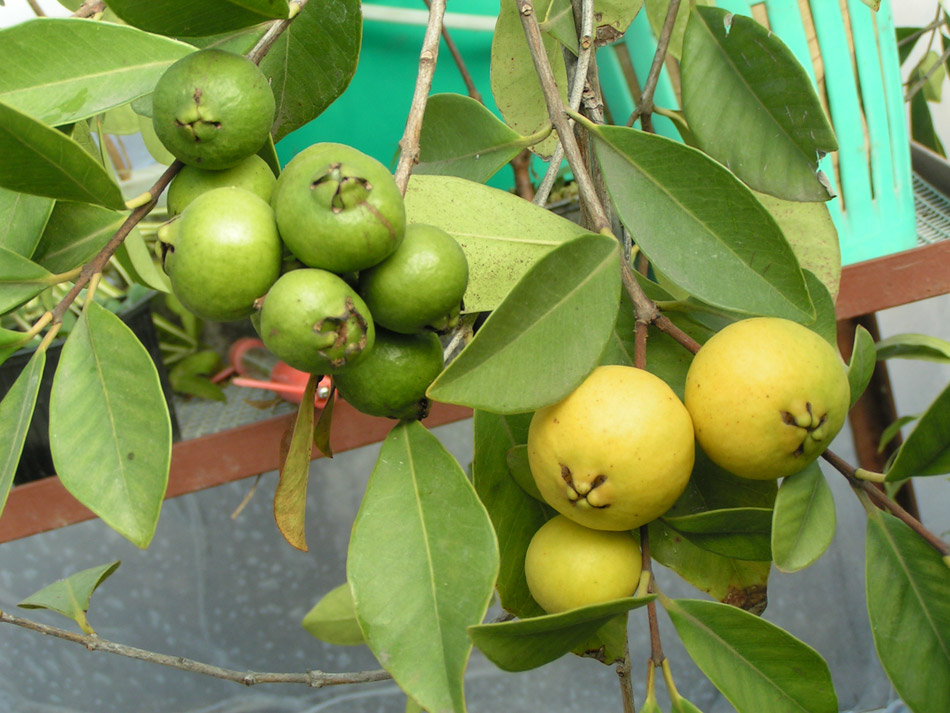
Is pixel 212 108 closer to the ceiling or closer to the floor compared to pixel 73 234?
closer to the ceiling

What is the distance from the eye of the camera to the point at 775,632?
37 cm

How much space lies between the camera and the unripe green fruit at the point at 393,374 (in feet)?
1.24

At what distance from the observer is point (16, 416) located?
1.26ft

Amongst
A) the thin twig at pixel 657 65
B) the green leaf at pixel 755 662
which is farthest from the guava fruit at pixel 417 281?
the thin twig at pixel 657 65

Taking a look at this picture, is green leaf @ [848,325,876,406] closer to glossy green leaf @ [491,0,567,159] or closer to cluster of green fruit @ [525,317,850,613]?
cluster of green fruit @ [525,317,850,613]

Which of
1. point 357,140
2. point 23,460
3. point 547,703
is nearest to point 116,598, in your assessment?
point 23,460

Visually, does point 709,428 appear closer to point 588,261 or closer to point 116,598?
point 588,261

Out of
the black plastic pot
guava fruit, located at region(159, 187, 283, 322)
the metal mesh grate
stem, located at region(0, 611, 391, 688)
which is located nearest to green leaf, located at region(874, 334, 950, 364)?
the metal mesh grate

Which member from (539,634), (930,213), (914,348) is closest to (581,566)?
(539,634)

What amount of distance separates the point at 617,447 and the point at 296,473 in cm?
21

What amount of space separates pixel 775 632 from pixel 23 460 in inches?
39.6

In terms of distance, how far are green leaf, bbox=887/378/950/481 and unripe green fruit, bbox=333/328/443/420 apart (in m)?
0.26

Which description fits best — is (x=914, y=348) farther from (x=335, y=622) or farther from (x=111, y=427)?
(x=111, y=427)

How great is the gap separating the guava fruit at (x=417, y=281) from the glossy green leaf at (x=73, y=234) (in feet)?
0.63
